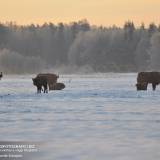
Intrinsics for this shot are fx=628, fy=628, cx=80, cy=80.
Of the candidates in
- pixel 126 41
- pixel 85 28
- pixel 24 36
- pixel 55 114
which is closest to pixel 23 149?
pixel 55 114

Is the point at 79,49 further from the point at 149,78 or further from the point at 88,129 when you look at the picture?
the point at 88,129

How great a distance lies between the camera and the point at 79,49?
138m

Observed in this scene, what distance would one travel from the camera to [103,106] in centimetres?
2442

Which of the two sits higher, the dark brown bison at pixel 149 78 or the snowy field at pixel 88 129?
the dark brown bison at pixel 149 78

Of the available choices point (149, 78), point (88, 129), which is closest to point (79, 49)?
point (149, 78)

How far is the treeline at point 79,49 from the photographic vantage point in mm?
126875

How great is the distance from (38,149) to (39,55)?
12836 cm

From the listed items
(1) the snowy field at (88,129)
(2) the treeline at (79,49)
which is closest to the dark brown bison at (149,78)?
(1) the snowy field at (88,129)

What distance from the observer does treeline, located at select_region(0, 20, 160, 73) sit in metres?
127

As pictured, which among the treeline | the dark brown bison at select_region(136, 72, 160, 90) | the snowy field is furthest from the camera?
the treeline

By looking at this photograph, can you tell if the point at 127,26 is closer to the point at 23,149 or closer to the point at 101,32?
the point at 101,32

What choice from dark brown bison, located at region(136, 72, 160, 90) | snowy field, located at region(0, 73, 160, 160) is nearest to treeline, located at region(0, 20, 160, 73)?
dark brown bison, located at region(136, 72, 160, 90)

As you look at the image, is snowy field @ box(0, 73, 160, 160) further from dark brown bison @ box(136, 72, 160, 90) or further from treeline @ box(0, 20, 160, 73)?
treeline @ box(0, 20, 160, 73)

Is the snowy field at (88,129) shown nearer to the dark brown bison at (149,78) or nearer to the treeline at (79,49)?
Answer: the dark brown bison at (149,78)
